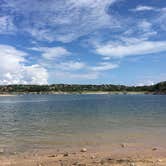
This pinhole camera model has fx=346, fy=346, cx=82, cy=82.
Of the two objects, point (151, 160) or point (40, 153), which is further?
point (40, 153)

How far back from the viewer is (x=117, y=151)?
63.2 feet

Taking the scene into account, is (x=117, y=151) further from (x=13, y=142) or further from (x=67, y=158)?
(x=13, y=142)

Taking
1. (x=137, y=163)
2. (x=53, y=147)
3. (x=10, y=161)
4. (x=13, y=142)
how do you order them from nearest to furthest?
1. (x=137, y=163)
2. (x=10, y=161)
3. (x=53, y=147)
4. (x=13, y=142)

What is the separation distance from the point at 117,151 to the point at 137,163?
4.35m

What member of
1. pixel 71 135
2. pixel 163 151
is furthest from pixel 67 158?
pixel 71 135

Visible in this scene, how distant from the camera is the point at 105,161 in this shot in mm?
15609

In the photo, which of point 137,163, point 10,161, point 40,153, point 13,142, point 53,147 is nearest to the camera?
point 137,163

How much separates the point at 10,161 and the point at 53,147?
522 centimetres

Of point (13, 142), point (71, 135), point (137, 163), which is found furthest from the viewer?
point (71, 135)

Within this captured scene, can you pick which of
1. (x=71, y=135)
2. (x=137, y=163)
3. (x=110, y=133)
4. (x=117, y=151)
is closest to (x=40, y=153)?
(x=117, y=151)

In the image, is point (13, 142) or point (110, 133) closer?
point (13, 142)

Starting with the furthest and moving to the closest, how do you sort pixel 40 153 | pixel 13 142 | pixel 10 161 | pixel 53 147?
pixel 13 142 → pixel 53 147 → pixel 40 153 → pixel 10 161

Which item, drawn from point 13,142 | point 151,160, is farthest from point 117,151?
point 13,142

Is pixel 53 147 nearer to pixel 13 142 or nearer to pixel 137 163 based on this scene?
pixel 13 142
